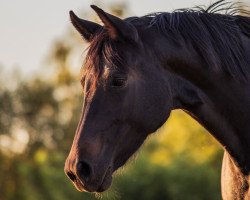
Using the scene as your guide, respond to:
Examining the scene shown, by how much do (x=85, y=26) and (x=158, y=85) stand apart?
0.77 meters

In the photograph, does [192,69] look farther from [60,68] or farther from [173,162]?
[60,68]

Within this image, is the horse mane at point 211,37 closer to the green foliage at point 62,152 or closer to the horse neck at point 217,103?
the horse neck at point 217,103

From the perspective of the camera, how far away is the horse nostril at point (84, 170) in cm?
578

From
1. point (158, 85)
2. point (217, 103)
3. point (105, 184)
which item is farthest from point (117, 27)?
point (105, 184)

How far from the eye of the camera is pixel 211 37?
648cm

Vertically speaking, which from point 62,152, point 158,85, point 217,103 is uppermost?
point 158,85

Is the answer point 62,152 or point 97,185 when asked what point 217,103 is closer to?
point 97,185

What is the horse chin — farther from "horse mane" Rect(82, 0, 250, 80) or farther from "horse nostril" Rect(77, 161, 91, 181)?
"horse mane" Rect(82, 0, 250, 80)

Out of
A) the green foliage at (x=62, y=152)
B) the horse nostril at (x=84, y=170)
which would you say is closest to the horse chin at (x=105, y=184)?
the horse nostril at (x=84, y=170)

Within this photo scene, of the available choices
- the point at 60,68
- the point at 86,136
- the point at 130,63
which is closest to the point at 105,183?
the point at 86,136

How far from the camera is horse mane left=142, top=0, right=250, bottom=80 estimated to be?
643 cm

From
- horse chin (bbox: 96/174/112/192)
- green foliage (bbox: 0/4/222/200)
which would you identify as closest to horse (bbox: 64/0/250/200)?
horse chin (bbox: 96/174/112/192)

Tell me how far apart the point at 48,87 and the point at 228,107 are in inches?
1932

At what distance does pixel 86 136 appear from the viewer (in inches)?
232
